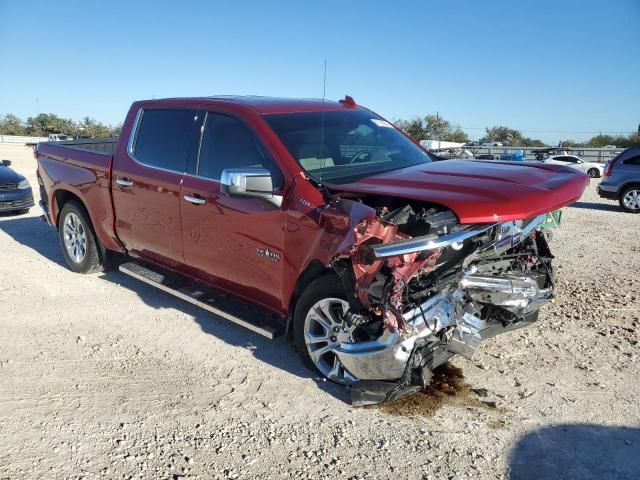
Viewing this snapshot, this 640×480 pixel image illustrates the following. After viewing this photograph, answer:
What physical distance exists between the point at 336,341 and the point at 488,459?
117cm

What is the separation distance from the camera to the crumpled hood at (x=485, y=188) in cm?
302

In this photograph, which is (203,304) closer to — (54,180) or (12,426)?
(12,426)

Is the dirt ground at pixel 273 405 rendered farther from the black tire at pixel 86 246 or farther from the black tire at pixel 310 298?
the black tire at pixel 86 246

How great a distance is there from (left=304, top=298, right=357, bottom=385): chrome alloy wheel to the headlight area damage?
0.08 metres

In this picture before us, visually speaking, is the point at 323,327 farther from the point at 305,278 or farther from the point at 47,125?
the point at 47,125

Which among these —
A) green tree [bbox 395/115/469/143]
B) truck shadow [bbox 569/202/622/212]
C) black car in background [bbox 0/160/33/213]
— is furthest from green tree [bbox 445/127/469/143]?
black car in background [bbox 0/160/33/213]

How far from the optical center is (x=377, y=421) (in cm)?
331

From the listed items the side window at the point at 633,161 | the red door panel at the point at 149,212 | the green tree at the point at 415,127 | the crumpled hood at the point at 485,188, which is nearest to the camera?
the crumpled hood at the point at 485,188

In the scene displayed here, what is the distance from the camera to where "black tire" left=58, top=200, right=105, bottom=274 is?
612 cm

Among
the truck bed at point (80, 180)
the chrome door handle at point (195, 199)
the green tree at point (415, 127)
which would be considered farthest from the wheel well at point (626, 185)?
the green tree at point (415, 127)

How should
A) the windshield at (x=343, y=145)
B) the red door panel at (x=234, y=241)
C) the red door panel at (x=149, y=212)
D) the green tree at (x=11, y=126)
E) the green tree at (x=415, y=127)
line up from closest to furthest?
the red door panel at (x=234, y=241), the windshield at (x=343, y=145), the red door panel at (x=149, y=212), the green tree at (x=415, y=127), the green tree at (x=11, y=126)

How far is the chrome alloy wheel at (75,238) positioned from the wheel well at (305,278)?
3.44 m

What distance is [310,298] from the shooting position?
3.62m

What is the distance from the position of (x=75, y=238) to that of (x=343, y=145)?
12.5ft
